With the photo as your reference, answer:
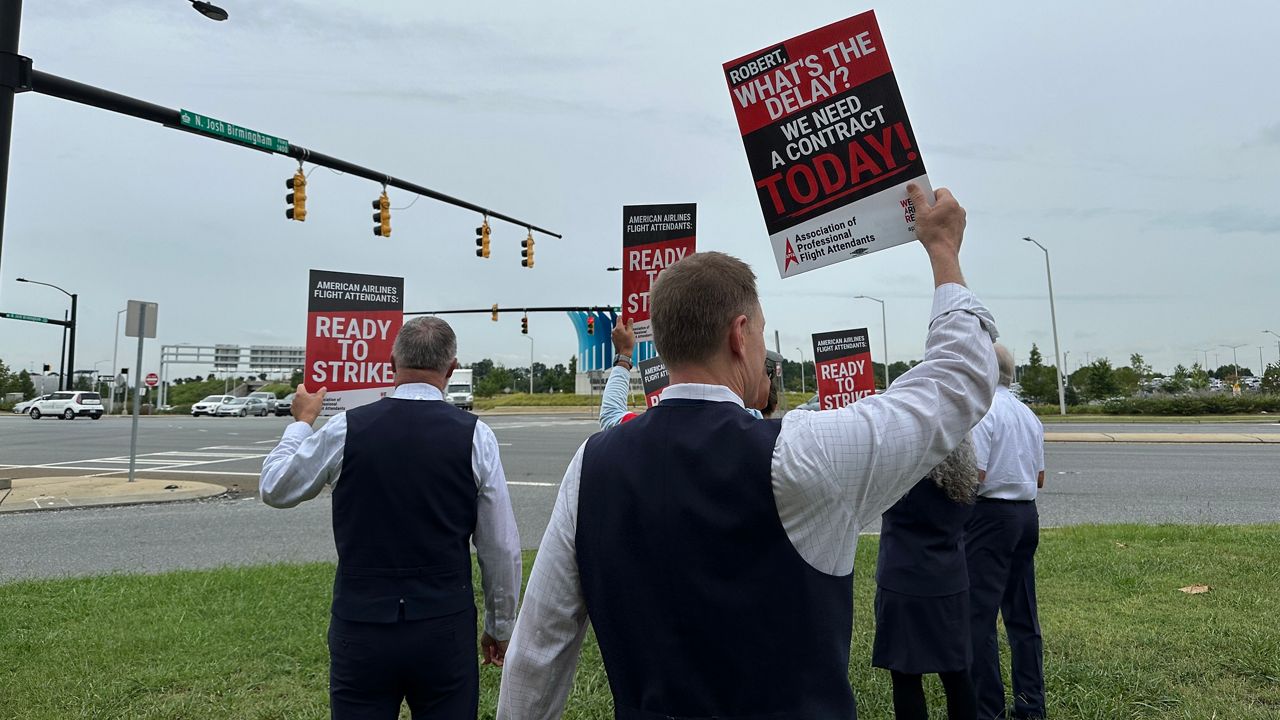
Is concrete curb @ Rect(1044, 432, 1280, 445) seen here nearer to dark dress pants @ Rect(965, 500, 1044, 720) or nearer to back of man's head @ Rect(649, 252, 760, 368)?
dark dress pants @ Rect(965, 500, 1044, 720)

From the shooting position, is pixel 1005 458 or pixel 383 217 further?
pixel 383 217

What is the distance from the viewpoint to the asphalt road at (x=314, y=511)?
8586mm

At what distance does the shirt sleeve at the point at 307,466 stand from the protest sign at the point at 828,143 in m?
1.75

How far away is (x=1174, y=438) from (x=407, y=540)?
2596 centimetres

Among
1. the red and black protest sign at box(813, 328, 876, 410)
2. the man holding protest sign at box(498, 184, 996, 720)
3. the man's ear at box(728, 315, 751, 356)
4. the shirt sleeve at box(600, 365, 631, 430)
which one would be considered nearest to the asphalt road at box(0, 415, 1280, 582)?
the red and black protest sign at box(813, 328, 876, 410)

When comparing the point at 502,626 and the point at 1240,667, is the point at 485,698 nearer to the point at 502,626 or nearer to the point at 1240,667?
the point at 502,626

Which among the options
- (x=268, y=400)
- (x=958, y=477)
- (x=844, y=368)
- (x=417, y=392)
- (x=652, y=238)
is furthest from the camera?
(x=268, y=400)

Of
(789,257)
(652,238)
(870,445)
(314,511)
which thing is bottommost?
(314,511)

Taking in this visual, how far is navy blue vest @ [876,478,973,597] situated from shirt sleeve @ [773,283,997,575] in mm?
2019

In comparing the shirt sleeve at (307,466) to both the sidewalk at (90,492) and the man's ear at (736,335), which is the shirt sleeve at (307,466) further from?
the sidewalk at (90,492)

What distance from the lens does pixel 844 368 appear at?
7664 millimetres

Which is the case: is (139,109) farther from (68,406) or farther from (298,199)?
(68,406)

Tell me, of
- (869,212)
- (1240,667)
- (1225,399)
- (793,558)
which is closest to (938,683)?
(1240,667)

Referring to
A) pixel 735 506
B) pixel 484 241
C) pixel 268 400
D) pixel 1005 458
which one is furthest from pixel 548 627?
pixel 268 400
